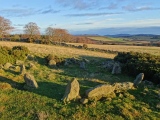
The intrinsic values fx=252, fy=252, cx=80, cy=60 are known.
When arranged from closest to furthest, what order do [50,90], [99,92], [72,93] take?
[72,93] < [99,92] < [50,90]

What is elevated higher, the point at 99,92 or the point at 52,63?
the point at 52,63

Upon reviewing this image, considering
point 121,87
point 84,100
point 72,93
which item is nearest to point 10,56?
point 72,93

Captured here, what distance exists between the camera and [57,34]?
→ 10050cm

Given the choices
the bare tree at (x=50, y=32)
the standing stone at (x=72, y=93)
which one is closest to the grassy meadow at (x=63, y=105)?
the standing stone at (x=72, y=93)

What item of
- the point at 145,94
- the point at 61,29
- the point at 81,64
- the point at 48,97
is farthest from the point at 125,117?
the point at 61,29

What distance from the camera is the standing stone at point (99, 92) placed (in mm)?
19078

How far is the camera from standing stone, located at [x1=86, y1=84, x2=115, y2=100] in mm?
19078

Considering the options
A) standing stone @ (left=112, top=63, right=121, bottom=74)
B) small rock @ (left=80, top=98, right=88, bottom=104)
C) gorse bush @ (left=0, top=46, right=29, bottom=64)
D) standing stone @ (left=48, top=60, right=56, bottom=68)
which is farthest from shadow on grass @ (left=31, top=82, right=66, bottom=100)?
standing stone @ (left=48, top=60, right=56, bottom=68)

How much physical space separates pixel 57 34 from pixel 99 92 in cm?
8276

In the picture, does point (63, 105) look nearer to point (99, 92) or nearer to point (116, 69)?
point (99, 92)

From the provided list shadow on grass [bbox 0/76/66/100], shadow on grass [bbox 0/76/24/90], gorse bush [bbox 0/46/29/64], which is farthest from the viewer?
gorse bush [bbox 0/46/29/64]

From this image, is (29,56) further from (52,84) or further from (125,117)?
(125,117)

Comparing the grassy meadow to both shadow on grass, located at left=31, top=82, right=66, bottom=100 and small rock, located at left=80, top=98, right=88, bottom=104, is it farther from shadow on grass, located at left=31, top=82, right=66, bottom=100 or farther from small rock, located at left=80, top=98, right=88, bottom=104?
small rock, located at left=80, top=98, right=88, bottom=104

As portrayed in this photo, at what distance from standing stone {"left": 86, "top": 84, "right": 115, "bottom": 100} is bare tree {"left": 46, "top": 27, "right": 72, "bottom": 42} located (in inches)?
3111
